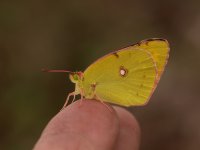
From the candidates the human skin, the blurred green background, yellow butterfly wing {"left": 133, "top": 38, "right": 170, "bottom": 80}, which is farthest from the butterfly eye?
the blurred green background

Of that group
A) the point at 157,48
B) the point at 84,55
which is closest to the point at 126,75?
the point at 157,48

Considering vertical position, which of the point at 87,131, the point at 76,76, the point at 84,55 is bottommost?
the point at 84,55

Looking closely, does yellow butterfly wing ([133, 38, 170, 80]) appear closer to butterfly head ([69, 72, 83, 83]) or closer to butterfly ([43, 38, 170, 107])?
butterfly ([43, 38, 170, 107])

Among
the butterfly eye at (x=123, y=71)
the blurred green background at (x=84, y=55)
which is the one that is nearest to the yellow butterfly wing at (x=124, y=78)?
the butterfly eye at (x=123, y=71)

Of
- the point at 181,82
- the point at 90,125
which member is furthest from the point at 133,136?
the point at 181,82

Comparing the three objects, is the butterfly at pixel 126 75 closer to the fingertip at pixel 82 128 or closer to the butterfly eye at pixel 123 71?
the butterfly eye at pixel 123 71

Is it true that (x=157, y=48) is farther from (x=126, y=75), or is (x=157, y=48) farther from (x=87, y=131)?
(x=87, y=131)
